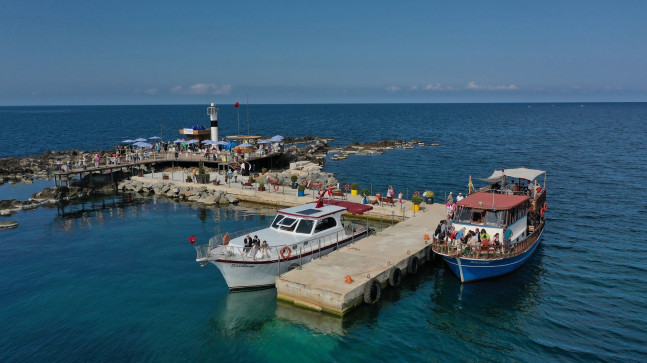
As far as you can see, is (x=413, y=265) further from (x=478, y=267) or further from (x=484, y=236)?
(x=484, y=236)

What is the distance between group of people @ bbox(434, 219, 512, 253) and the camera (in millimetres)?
23906

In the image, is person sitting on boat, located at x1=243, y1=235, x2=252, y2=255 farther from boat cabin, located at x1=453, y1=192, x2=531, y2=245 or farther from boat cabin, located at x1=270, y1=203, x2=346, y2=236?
boat cabin, located at x1=453, y1=192, x2=531, y2=245

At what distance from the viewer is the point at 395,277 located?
77.5 feet

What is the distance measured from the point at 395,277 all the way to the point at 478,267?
184 inches

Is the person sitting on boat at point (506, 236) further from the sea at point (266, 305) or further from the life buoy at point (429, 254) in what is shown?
the life buoy at point (429, 254)

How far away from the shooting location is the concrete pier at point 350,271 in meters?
20.3

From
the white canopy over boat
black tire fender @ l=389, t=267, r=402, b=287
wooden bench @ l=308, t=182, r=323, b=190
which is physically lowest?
black tire fender @ l=389, t=267, r=402, b=287

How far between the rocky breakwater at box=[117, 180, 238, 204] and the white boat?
668 inches

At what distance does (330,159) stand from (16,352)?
59053 mm

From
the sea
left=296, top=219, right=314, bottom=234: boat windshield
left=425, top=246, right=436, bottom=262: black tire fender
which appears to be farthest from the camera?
left=425, top=246, right=436, bottom=262: black tire fender

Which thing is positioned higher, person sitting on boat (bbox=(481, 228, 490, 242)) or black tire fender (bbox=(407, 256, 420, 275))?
person sitting on boat (bbox=(481, 228, 490, 242))

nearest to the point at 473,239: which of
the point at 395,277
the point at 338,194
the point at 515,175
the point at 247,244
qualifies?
the point at 395,277

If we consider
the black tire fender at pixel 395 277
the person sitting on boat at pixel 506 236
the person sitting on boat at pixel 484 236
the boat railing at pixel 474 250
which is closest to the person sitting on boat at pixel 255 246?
the black tire fender at pixel 395 277

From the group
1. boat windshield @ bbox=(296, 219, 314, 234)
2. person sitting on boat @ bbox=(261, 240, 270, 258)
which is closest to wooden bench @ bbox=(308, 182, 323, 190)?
boat windshield @ bbox=(296, 219, 314, 234)
